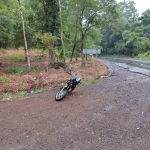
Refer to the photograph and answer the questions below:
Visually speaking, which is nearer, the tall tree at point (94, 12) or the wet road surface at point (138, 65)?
the wet road surface at point (138, 65)

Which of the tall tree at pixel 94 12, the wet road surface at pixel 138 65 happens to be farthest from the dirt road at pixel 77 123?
the tall tree at pixel 94 12

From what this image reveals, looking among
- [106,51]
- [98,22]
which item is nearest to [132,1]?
[106,51]

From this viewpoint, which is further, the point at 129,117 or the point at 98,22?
the point at 98,22

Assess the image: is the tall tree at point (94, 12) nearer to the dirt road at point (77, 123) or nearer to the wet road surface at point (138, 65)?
the wet road surface at point (138, 65)

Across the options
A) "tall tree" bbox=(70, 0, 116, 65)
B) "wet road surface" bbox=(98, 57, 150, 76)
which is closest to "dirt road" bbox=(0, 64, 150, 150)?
→ "wet road surface" bbox=(98, 57, 150, 76)

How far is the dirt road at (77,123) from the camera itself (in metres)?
2.93

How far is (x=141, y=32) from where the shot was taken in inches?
1437

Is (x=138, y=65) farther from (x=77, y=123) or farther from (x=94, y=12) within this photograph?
(x=77, y=123)

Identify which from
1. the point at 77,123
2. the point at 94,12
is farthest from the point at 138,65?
the point at 77,123

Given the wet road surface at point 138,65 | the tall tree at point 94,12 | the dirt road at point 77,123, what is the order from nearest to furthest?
the dirt road at point 77,123, the wet road surface at point 138,65, the tall tree at point 94,12

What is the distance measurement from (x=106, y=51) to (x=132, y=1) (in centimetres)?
2916

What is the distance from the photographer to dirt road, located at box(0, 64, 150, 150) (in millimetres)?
2928

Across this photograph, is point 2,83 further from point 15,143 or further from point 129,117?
point 129,117

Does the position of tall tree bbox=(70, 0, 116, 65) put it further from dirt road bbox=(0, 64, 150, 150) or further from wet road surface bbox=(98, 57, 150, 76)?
dirt road bbox=(0, 64, 150, 150)
